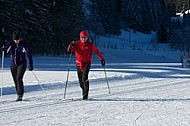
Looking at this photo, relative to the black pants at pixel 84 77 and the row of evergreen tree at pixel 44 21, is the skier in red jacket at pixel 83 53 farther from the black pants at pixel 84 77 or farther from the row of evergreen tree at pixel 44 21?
the row of evergreen tree at pixel 44 21

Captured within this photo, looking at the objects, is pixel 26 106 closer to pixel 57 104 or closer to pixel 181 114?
pixel 57 104

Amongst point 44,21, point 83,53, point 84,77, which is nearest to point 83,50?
point 83,53

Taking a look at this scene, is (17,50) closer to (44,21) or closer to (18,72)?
(18,72)

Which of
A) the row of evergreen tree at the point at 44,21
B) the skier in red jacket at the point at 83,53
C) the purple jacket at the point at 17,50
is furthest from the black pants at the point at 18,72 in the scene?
the row of evergreen tree at the point at 44,21

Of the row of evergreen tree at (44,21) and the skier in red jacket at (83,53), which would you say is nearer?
the skier in red jacket at (83,53)

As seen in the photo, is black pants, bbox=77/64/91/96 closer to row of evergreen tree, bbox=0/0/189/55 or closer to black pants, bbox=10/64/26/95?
black pants, bbox=10/64/26/95

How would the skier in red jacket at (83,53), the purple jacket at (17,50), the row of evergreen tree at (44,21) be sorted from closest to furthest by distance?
the purple jacket at (17,50), the skier in red jacket at (83,53), the row of evergreen tree at (44,21)

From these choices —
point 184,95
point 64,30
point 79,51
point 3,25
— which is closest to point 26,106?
point 79,51

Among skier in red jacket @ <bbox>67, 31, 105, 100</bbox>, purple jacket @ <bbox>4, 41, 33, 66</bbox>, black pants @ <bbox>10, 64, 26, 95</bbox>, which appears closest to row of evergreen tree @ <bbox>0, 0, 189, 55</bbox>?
black pants @ <bbox>10, 64, 26, 95</bbox>

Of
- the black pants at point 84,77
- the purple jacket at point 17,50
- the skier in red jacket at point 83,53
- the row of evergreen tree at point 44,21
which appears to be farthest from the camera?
the row of evergreen tree at point 44,21

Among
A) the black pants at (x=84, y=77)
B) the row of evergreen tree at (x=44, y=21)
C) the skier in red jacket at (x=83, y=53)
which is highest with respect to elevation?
the row of evergreen tree at (x=44, y=21)

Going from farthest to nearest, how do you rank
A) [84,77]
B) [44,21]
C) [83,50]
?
1. [44,21]
2. [84,77]
3. [83,50]

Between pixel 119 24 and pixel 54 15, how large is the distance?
57.3 meters

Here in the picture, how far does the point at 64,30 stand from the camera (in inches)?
1832
